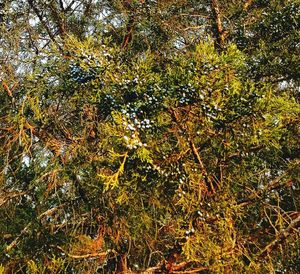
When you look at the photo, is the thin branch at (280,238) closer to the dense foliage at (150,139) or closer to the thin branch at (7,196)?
the dense foliage at (150,139)

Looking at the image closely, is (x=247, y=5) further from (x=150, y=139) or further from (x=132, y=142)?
(x=132, y=142)

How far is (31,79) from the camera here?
4617mm

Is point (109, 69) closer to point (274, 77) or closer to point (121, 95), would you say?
point (121, 95)

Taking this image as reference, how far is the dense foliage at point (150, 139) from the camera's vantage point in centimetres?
367

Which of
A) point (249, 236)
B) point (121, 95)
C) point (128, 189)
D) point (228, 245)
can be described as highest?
point (121, 95)

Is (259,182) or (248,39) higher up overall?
(248,39)

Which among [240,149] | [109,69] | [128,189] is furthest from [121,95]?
[240,149]

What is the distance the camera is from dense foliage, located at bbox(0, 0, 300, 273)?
12.0 feet

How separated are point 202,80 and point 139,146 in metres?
0.74

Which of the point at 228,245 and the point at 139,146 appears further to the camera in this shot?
the point at 228,245

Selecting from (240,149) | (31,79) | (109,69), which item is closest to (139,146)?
(109,69)

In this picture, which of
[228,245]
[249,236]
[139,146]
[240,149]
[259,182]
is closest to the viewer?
[139,146]

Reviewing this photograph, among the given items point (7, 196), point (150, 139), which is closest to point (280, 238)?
point (150, 139)

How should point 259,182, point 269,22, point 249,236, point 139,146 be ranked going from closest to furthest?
point 139,146 → point 249,236 → point 259,182 → point 269,22
